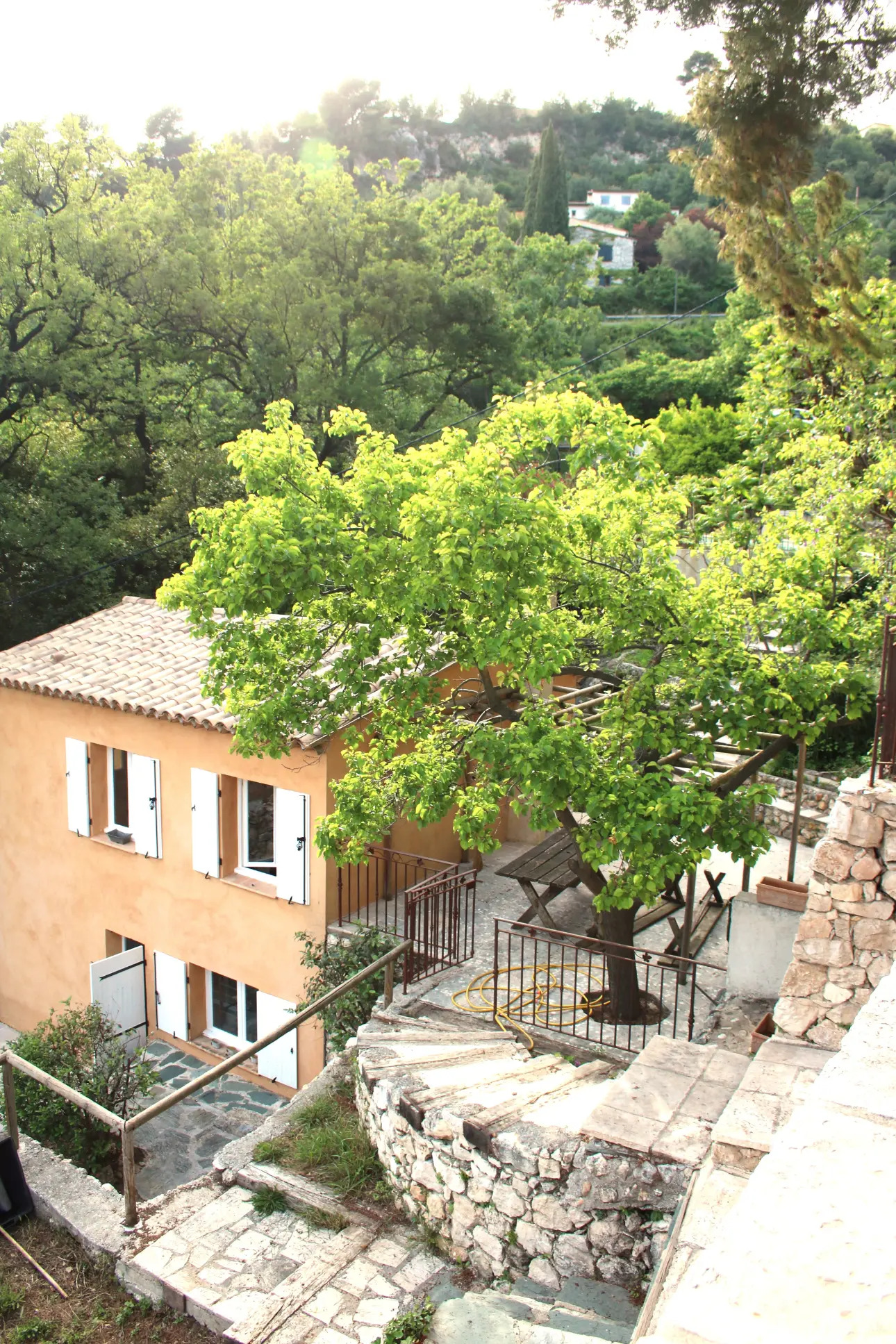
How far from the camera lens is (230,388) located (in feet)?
81.3

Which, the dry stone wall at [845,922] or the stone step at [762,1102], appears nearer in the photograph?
the stone step at [762,1102]

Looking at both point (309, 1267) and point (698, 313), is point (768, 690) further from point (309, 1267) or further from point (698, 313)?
point (698, 313)

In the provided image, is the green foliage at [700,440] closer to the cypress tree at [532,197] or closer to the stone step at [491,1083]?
the stone step at [491,1083]

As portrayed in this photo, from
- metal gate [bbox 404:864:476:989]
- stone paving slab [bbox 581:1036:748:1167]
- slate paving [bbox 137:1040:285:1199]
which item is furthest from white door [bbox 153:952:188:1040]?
stone paving slab [bbox 581:1036:748:1167]

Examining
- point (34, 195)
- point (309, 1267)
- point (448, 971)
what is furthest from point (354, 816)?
point (34, 195)

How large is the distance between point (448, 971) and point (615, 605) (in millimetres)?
4097

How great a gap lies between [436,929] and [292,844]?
1767mm

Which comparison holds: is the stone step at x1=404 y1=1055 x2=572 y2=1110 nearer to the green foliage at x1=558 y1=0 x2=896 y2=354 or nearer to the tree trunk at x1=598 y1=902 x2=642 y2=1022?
the tree trunk at x1=598 y1=902 x2=642 y2=1022

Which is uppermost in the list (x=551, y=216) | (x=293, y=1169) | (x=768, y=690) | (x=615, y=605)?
(x=551, y=216)

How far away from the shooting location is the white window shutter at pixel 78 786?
1248cm

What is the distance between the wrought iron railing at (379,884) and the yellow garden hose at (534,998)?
132 cm

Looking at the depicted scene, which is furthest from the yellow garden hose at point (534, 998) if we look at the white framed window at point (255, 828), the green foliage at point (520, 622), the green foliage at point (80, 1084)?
the green foliage at point (80, 1084)

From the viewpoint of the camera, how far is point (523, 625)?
7027 mm

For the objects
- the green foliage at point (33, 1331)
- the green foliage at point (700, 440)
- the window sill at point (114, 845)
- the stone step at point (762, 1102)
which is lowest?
the green foliage at point (33, 1331)
